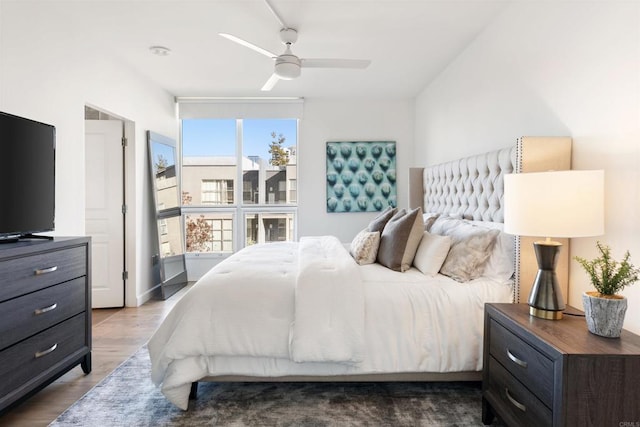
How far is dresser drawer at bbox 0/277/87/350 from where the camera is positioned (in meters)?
1.72

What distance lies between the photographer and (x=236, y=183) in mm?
5066

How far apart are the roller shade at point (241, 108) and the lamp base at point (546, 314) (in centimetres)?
385

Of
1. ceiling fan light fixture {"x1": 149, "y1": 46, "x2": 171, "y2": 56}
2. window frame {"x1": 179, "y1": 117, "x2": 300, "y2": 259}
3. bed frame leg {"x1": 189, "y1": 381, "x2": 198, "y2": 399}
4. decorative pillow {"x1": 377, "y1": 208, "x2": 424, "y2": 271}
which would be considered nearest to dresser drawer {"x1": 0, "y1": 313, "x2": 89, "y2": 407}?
bed frame leg {"x1": 189, "y1": 381, "x2": 198, "y2": 399}

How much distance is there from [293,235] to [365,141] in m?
1.65

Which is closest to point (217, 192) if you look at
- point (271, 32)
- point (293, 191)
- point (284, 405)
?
point (293, 191)

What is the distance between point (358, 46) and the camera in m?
3.13

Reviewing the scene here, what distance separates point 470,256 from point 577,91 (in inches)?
42.0

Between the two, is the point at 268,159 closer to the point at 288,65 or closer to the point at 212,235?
the point at 212,235

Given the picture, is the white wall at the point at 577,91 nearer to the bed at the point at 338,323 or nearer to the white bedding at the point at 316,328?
the bed at the point at 338,323

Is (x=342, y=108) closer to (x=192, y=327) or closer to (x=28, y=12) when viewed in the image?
(x=28, y=12)

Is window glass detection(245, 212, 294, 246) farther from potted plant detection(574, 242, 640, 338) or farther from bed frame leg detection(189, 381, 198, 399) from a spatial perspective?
potted plant detection(574, 242, 640, 338)

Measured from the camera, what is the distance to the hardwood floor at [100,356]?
6.27 ft

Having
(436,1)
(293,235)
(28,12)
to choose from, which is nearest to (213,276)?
(28,12)

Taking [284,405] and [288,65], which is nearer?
[284,405]
